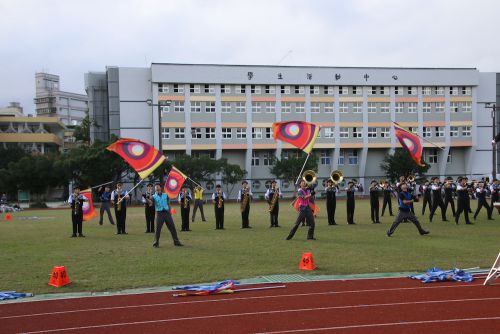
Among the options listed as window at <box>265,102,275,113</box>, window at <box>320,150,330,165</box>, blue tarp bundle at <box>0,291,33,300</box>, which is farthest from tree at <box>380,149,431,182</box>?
blue tarp bundle at <box>0,291,33,300</box>

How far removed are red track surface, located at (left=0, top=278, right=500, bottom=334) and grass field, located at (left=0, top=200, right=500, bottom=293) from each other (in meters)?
1.36

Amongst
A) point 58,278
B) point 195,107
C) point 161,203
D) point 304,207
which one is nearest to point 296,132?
point 304,207

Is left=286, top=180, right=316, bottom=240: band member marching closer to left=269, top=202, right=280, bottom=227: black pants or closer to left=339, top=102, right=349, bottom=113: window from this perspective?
left=269, top=202, right=280, bottom=227: black pants

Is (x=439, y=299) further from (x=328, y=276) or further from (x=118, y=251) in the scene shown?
(x=118, y=251)

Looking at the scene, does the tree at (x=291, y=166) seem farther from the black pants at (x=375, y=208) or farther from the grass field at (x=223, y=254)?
the grass field at (x=223, y=254)

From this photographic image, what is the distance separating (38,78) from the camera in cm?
11269

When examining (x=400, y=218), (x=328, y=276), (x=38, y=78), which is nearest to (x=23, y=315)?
(x=328, y=276)

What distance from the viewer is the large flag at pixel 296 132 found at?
59.8 feet

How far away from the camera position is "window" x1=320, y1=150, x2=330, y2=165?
64.1 metres

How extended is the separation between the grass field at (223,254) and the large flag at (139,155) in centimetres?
248

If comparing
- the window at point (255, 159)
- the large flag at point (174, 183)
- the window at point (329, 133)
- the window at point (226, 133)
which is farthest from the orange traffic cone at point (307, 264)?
the window at point (329, 133)

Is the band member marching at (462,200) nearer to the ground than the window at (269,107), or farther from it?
nearer to the ground

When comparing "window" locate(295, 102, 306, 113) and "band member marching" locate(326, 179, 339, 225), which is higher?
"window" locate(295, 102, 306, 113)

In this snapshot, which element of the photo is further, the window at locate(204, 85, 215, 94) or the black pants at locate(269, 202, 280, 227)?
the window at locate(204, 85, 215, 94)
